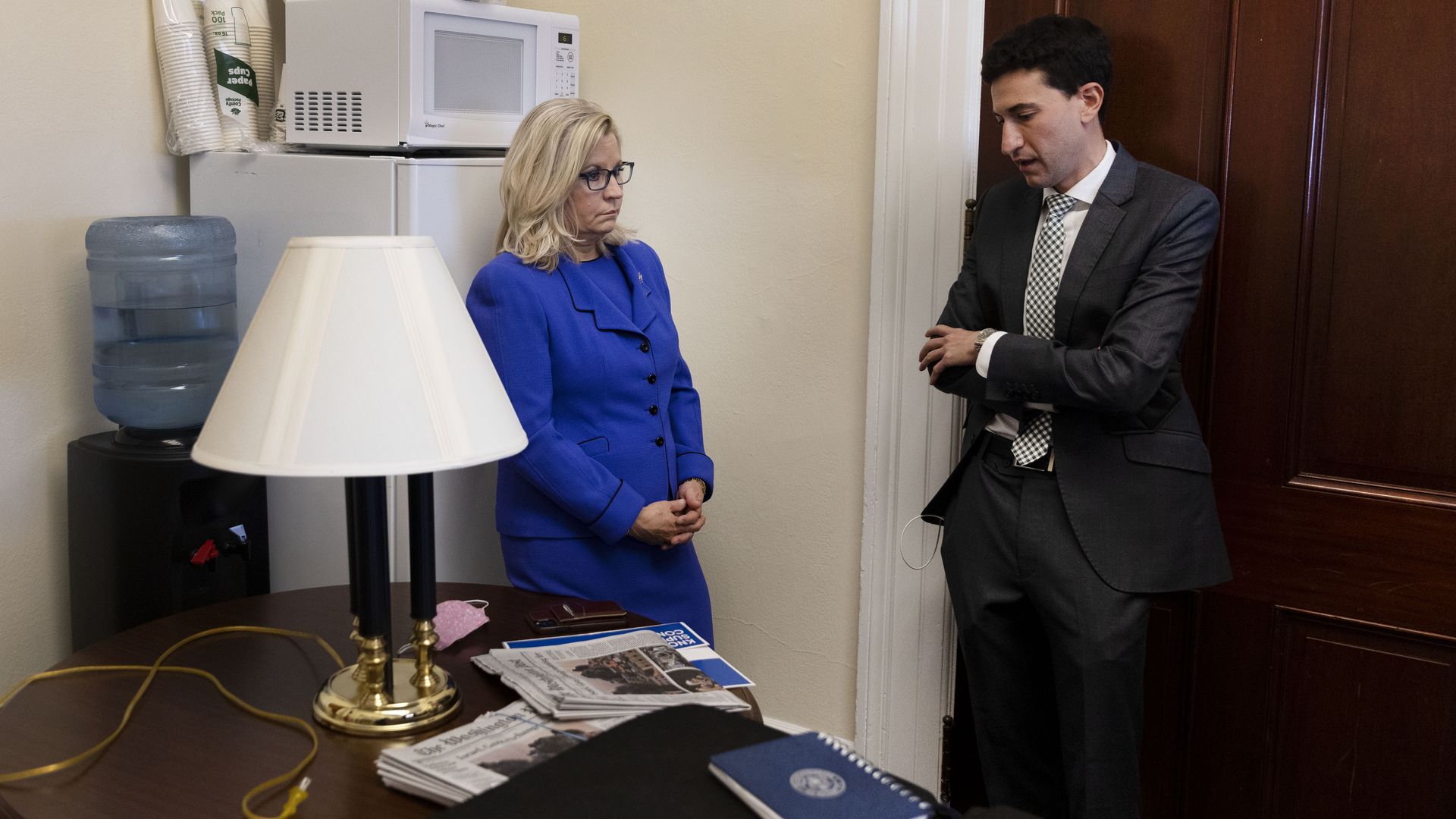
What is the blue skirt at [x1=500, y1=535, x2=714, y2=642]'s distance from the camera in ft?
6.68

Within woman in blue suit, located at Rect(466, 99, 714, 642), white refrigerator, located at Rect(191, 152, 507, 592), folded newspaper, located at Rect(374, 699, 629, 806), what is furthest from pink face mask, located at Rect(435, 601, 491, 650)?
white refrigerator, located at Rect(191, 152, 507, 592)

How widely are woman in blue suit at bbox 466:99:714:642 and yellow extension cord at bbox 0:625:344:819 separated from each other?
0.54m

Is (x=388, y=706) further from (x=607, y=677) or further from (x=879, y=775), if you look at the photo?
(x=879, y=775)

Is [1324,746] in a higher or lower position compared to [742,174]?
lower

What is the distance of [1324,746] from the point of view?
79.0 inches

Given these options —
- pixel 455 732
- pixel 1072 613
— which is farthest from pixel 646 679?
pixel 1072 613

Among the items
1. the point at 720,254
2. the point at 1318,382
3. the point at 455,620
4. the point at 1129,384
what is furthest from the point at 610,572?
the point at 1318,382

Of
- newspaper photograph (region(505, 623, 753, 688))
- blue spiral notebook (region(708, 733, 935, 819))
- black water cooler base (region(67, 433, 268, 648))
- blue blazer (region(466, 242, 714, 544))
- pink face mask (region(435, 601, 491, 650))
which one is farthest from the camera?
black water cooler base (region(67, 433, 268, 648))

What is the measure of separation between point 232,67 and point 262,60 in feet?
0.29

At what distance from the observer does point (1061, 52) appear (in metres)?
1.76

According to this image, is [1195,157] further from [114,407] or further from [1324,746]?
[114,407]

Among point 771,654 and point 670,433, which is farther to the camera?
point 771,654

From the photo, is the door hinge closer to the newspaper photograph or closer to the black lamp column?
the newspaper photograph

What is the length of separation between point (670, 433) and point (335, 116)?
97 cm
